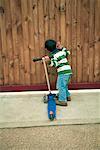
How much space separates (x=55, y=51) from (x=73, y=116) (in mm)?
1153

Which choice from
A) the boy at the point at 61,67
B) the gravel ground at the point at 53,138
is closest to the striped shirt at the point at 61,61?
the boy at the point at 61,67

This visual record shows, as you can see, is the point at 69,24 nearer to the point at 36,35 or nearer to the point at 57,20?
the point at 57,20

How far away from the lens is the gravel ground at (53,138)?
4352 mm

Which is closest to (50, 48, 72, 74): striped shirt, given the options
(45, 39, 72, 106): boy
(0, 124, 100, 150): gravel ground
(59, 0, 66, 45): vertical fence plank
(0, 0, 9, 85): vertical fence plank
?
(45, 39, 72, 106): boy

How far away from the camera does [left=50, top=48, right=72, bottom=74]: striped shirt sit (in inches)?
221

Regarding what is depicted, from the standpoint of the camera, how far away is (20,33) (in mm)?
6023

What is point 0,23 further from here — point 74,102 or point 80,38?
point 74,102

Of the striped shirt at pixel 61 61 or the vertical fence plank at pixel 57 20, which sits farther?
the vertical fence plank at pixel 57 20

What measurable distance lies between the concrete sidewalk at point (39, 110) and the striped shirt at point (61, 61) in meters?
0.57

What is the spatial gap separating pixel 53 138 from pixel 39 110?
968 mm

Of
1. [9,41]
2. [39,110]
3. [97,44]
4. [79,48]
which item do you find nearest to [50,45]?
[79,48]

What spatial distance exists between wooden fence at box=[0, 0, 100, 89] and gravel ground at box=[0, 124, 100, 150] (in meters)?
1.54

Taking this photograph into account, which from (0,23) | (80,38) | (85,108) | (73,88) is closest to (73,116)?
(85,108)

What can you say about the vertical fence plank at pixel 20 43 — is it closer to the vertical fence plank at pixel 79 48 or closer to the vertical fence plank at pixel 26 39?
the vertical fence plank at pixel 26 39
